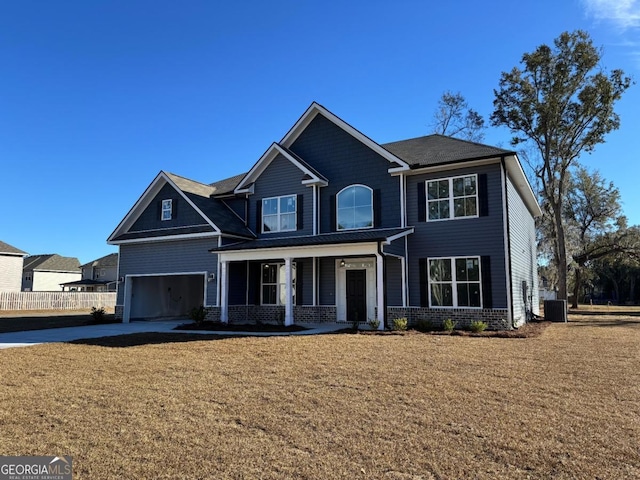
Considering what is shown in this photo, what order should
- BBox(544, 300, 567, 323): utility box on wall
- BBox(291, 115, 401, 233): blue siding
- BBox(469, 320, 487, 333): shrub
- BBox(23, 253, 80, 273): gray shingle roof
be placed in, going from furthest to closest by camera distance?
BBox(23, 253, 80, 273): gray shingle roof < BBox(544, 300, 567, 323): utility box on wall < BBox(291, 115, 401, 233): blue siding < BBox(469, 320, 487, 333): shrub

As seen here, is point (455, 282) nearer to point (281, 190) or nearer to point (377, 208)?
point (377, 208)

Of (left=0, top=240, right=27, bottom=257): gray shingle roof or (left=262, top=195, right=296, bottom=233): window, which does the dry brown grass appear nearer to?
(left=262, top=195, right=296, bottom=233): window

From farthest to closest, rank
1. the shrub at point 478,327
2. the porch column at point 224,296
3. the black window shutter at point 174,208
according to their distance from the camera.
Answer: the black window shutter at point 174,208
the porch column at point 224,296
the shrub at point 478,327

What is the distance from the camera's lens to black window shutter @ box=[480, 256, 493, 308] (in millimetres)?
14312

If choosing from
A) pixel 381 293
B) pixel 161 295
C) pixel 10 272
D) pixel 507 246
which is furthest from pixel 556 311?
pixel 10 272

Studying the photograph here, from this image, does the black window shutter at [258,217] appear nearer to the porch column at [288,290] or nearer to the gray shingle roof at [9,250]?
the porch column at [288,290]

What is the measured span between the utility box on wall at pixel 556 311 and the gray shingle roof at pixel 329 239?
30.3 ft

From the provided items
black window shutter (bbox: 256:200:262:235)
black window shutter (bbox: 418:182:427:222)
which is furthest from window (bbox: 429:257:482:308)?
black window shutter (bbox: 256:200:262:235)

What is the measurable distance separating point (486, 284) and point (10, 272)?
38716 mm

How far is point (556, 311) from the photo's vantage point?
19.5 m

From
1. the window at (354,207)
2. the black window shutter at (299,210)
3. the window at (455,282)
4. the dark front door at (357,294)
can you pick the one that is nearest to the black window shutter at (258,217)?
the black window shutter at (299,210)

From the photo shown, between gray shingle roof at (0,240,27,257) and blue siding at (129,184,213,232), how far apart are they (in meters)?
22.5

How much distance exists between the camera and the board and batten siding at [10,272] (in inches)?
1399

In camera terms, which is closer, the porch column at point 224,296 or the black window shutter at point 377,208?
the black window shutter at point 377,208
